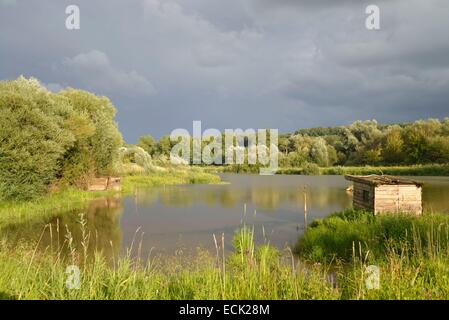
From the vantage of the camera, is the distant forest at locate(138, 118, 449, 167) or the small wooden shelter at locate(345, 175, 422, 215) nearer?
the small wooden shelter at locate(345, 175, 422, 215)

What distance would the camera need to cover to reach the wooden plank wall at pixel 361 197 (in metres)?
17.5

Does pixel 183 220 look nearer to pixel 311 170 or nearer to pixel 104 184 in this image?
pixel 104 184

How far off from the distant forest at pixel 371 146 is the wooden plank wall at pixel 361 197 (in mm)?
55600

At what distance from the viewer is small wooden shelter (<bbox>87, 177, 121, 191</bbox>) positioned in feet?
105

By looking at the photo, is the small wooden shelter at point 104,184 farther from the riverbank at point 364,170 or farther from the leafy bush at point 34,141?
the riverbank at point 364,170

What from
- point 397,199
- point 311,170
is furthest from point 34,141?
point 311,170

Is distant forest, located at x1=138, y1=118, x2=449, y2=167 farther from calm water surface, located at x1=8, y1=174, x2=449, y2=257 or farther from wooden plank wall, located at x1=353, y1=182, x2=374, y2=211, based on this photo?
wooden plank wall, located at x1=353, y1=182, x2=374, y2=211

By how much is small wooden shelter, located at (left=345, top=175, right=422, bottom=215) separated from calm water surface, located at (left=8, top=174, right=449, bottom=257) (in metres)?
1.64

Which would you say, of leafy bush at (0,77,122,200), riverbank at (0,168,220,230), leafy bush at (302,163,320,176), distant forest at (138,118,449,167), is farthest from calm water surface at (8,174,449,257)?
distant forest at (138,118,449,167)

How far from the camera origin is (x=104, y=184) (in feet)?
109

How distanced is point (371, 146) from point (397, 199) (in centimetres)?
7377

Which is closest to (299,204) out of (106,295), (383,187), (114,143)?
(383,187)
